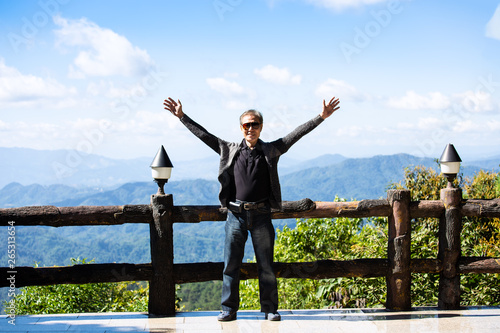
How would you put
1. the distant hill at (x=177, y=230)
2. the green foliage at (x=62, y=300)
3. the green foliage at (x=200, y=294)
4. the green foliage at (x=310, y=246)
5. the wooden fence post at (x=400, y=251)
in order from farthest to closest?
the distant hill at (x=177, y=230) < the green foliage at (x=200, y=294) < the green foliage at (x=310, y=246) < the green foliage at (x=62, y=300) < the wooden fence post at (x=400, y=251)

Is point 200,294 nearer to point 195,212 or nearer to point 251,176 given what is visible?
point 195,212

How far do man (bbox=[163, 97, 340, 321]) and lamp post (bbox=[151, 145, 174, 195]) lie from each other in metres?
0.45

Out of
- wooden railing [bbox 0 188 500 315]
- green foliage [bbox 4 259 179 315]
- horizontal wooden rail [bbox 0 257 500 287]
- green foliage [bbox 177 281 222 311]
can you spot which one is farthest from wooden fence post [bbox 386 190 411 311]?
green foliage [bbox 177 281 222 311]

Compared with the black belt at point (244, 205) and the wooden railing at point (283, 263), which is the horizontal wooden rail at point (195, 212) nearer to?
the wooden railing at point (283, 263)

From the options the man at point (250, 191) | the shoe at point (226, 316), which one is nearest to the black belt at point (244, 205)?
the man at point (250, 191)

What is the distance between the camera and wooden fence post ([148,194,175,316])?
438 centimetres

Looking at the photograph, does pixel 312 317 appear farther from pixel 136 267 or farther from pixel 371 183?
pixel 371 183

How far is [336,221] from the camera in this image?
10.5m

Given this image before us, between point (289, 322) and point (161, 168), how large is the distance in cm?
177

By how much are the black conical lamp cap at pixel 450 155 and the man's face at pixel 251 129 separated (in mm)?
1915

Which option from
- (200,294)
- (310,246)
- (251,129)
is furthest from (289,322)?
(200,294)

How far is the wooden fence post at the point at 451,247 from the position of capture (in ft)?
15.3

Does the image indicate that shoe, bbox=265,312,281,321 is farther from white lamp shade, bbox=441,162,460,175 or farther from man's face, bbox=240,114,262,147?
white lamp shade, bbox=441,162,460,175

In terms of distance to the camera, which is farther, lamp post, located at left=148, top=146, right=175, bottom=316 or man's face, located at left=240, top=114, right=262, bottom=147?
lamp post, located at left=148, top=146, right=175, bottom=316
